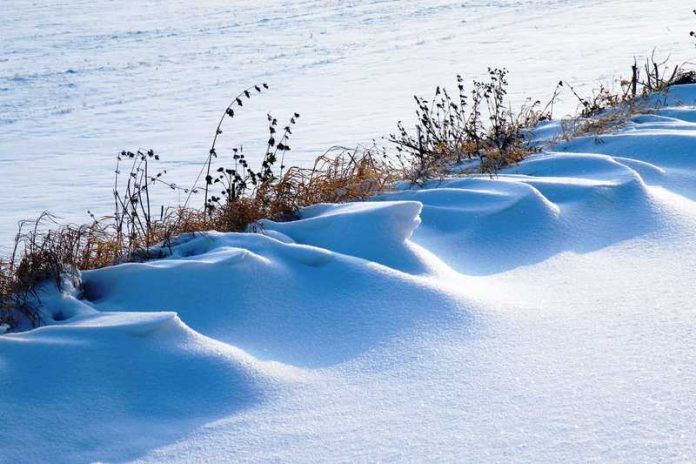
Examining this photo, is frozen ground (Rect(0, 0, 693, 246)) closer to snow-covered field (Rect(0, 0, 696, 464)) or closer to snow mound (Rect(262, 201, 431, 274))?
snow mound (Rect(262, 201, 431, 274))

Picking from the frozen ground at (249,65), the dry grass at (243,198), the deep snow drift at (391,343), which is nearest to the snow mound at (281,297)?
the deep snow drift at (391,343)

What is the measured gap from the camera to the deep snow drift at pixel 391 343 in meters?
2.53

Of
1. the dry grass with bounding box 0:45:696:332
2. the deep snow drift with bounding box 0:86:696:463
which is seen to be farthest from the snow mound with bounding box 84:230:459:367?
the dry grass with bounding box 0:45:696:332

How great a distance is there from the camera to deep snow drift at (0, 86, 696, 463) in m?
2.53

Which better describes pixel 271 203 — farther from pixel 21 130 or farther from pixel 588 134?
pixel 21 130

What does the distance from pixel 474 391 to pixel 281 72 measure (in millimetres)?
12465

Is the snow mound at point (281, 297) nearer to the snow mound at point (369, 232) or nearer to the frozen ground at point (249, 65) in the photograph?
the snow mound at point (369, 232)

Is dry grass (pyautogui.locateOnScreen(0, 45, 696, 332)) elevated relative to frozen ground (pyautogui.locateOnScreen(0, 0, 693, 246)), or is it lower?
lower

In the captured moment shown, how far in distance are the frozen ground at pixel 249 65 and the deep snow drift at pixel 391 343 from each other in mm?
3915

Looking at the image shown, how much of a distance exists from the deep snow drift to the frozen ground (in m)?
3.91

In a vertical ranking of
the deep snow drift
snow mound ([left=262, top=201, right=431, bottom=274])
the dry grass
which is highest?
the dry grass

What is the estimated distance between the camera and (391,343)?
3.10m

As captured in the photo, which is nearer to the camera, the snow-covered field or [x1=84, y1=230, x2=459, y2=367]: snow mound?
the snow-covered field

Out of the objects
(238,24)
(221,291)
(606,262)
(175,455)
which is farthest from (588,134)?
(238,24)
